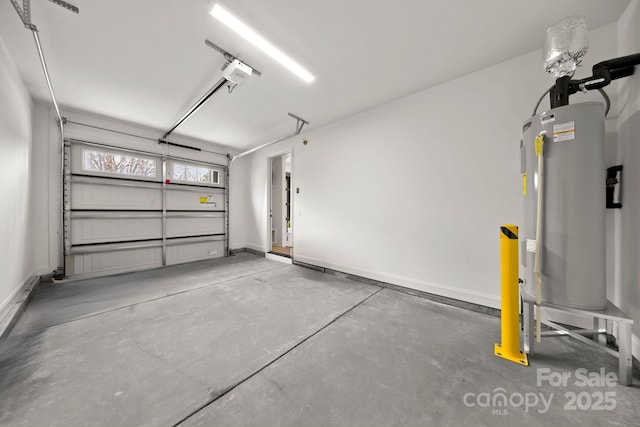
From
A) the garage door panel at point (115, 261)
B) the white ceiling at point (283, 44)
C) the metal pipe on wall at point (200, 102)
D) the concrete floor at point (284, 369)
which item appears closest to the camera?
the concrete floor at point (284, 369)

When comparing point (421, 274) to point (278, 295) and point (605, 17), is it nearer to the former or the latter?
point (278, 295)

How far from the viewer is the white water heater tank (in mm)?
1483

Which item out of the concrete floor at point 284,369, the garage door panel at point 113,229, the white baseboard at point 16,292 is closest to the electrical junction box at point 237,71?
the concrete floor at point 284,369

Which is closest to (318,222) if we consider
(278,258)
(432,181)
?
(278,258)

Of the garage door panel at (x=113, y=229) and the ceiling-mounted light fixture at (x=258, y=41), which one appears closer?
the ceiling-mounted light fixture at (x=258, y=41)

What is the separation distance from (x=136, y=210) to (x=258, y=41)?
13.8 feet

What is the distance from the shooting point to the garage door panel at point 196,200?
189 inches

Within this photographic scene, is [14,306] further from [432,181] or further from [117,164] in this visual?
[432,181]

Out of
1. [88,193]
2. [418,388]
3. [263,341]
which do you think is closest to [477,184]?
[418,388]

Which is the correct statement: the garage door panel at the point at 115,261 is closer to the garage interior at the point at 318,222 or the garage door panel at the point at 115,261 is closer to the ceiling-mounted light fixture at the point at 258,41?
the garage interior at the point at 318,222

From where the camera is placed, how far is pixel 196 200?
16.9ft

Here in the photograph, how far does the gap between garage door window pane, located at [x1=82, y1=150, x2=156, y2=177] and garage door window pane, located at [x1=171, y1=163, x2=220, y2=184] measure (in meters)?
0.43

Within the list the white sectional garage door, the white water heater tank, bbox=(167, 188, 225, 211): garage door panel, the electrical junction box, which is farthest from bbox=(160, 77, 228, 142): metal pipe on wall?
the white water heater tank

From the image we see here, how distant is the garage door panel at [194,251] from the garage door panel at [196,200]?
2.87 feet
